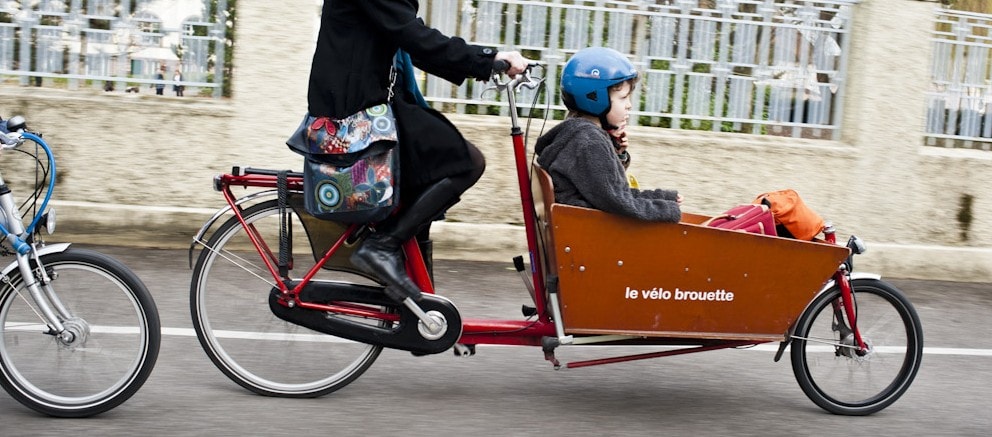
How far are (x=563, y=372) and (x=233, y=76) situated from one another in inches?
141

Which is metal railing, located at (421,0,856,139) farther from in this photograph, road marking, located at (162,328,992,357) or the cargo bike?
the cargo bike

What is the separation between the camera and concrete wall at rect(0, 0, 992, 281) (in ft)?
23.9

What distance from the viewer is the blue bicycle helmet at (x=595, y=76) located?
4.29 metres

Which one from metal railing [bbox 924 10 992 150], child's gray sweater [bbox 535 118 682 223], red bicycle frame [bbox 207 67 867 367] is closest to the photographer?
child's gray sweater [bbox 535 118 682 223]

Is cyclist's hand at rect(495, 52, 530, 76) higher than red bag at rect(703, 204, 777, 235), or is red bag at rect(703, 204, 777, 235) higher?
cyclist's hand at rect(495, 52, 530, 76)

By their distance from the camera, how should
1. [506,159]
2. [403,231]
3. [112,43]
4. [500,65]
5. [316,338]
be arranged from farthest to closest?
[506,159]
[112,43]
[316,338]
[403,231]
[500,65]

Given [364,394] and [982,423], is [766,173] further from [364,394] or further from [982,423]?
[364,394]

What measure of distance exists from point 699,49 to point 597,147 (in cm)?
408

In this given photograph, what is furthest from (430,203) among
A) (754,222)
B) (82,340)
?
(82,340)

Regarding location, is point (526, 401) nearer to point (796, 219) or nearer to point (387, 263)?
point (387, 263)

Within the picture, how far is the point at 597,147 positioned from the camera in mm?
4230

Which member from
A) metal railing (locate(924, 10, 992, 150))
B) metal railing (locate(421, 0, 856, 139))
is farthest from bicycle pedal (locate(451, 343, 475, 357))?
metal railing (locate(924, 10, 992, 150))

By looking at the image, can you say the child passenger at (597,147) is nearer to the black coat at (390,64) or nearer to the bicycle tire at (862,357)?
the black coat at (390,64)

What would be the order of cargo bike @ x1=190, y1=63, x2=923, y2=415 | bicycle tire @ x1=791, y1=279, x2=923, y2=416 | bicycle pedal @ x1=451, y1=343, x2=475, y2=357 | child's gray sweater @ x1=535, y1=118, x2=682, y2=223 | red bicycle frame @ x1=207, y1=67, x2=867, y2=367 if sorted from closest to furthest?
1. child's gray sweater @ x1=535, y1=118, x2=682, y2=223
2. cargo bike @ x1=190, y1=63, x2=923, y2=415
3. red bicycle frame @ x1=207, y1=67, x2=867, y2=367
4. bicycle pedal @ x1=451, y1=343, x2=475, y2=357
5. bicycle tire @ x1=791, y1=279, x2=923, y2=416
